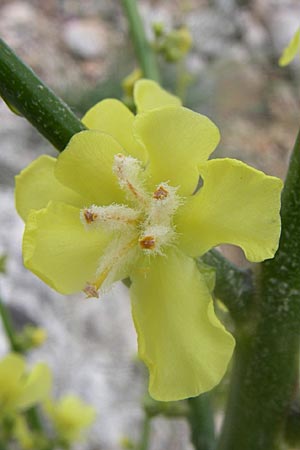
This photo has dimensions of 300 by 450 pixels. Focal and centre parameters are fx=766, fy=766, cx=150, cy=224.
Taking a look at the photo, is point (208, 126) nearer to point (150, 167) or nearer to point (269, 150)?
point (150, 167)

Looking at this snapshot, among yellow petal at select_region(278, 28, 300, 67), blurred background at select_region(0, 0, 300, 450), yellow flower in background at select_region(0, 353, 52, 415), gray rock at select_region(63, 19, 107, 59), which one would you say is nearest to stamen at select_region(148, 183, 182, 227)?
yellow petal at select_region(278, 28, 300, 67)

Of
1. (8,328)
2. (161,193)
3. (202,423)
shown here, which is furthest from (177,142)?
(8,328)

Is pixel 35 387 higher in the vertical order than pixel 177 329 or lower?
lower

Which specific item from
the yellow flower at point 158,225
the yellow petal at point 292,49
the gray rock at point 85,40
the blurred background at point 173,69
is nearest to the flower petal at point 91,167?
the yellow flower at point 158,225

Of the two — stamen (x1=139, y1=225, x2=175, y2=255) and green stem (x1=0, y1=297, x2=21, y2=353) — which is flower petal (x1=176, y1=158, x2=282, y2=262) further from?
green stem (x1=0, y1=297, x2=21, y2=353)

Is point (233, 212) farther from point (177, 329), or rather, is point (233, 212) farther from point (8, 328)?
point (8, 328)

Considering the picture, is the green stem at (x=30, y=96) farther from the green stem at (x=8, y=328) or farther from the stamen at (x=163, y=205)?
the green stem at (x=8, y=328)

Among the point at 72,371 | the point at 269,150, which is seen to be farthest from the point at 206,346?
the point at 269,150
